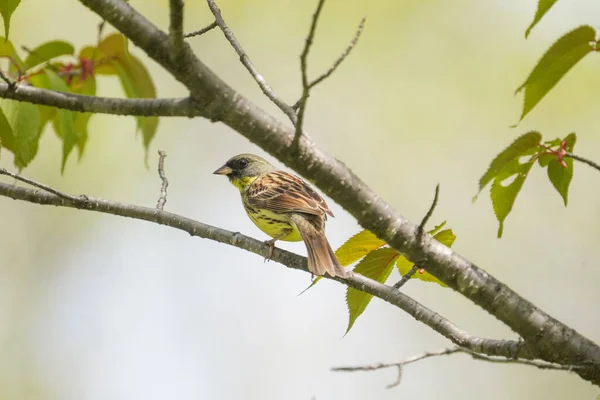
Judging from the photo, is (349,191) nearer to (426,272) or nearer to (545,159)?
(426,272)

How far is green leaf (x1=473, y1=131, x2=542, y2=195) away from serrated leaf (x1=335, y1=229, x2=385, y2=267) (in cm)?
49

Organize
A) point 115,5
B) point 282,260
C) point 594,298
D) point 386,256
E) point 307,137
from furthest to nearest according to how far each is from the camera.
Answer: point 594,298, point 282,260, point 386,256, point 307,137, point 115,5

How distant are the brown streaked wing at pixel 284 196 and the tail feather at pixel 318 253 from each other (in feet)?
0.40

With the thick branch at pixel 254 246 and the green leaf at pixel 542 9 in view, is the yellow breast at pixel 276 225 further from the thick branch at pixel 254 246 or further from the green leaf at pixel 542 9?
the green leaf at pixel 542 9

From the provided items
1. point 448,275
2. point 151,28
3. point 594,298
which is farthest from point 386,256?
point 594,298

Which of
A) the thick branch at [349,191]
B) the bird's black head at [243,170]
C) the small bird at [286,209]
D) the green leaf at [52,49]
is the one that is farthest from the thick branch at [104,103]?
the bird's black head at [243,170]

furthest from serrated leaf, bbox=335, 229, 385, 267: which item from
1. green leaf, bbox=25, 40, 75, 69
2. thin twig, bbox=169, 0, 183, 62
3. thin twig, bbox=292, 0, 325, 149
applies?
green leaf, bbox=25, 40, 75, 69

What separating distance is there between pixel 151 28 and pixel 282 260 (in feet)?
5.38

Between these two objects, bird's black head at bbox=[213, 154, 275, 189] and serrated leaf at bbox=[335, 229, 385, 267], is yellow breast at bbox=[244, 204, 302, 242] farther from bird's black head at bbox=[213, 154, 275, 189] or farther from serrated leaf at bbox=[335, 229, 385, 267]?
serrated leaf at bbox=[335, 229, 385, 267]

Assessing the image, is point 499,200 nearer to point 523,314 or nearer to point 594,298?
point 523,314

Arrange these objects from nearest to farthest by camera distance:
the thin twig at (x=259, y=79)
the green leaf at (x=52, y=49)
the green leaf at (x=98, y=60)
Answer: the thin twig at (x=259, y=79) < the green leaf at (x=52, y=49) < the green leaf at (x=98, y=60)

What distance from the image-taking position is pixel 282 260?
3484 mm

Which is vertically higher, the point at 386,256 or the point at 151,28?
the point at 151,28

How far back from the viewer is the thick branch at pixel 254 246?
2.51 m
